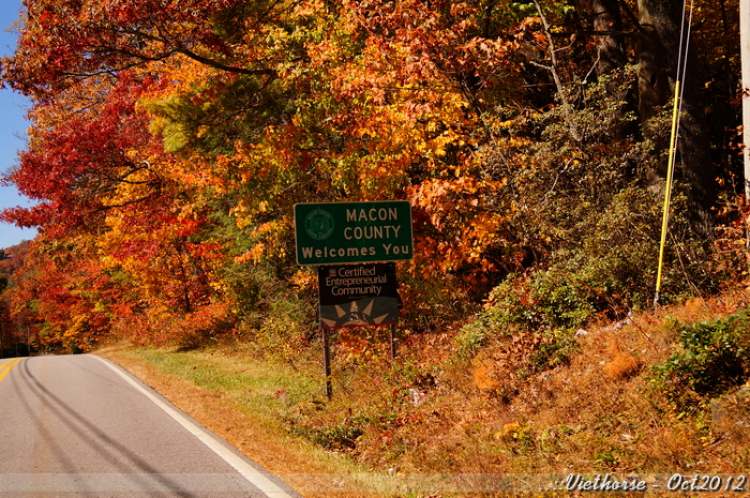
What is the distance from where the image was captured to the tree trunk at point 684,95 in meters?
10.2

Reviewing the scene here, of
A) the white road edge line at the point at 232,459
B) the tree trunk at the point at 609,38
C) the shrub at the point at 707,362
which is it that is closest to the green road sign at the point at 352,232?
the white road edge line at the point at 232,459

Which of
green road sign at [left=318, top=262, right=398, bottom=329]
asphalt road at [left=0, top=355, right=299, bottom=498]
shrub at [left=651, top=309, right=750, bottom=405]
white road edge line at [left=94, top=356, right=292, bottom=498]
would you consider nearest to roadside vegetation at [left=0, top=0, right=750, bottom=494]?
shrub at [left=651, top=309, right=750, bottom=405]

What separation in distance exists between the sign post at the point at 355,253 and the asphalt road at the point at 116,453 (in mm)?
2804

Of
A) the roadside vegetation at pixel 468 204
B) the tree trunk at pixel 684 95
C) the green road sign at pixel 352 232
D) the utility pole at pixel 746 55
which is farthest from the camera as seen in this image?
the tree trunk at pixel 684 95

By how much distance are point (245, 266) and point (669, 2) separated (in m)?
12.6

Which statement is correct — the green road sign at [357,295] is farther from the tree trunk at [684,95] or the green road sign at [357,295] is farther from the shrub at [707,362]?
the tree trunk at [684,95]

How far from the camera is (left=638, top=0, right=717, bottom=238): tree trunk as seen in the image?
1021 cm

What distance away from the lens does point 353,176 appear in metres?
12.9

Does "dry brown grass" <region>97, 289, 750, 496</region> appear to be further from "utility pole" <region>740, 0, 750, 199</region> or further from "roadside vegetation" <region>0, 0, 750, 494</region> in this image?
"utility pole" <region>740, 0, 750, 199</region>

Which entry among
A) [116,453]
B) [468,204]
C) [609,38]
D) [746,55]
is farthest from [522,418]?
[609,38]

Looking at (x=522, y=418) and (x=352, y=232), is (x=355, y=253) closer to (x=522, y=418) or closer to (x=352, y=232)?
(x=352, y=232)

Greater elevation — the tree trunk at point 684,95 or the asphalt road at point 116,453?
→ the tree trunk at point 684,95

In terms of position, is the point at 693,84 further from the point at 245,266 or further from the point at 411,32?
the point at 245,266

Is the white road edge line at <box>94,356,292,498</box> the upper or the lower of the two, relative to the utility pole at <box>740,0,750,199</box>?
lower
